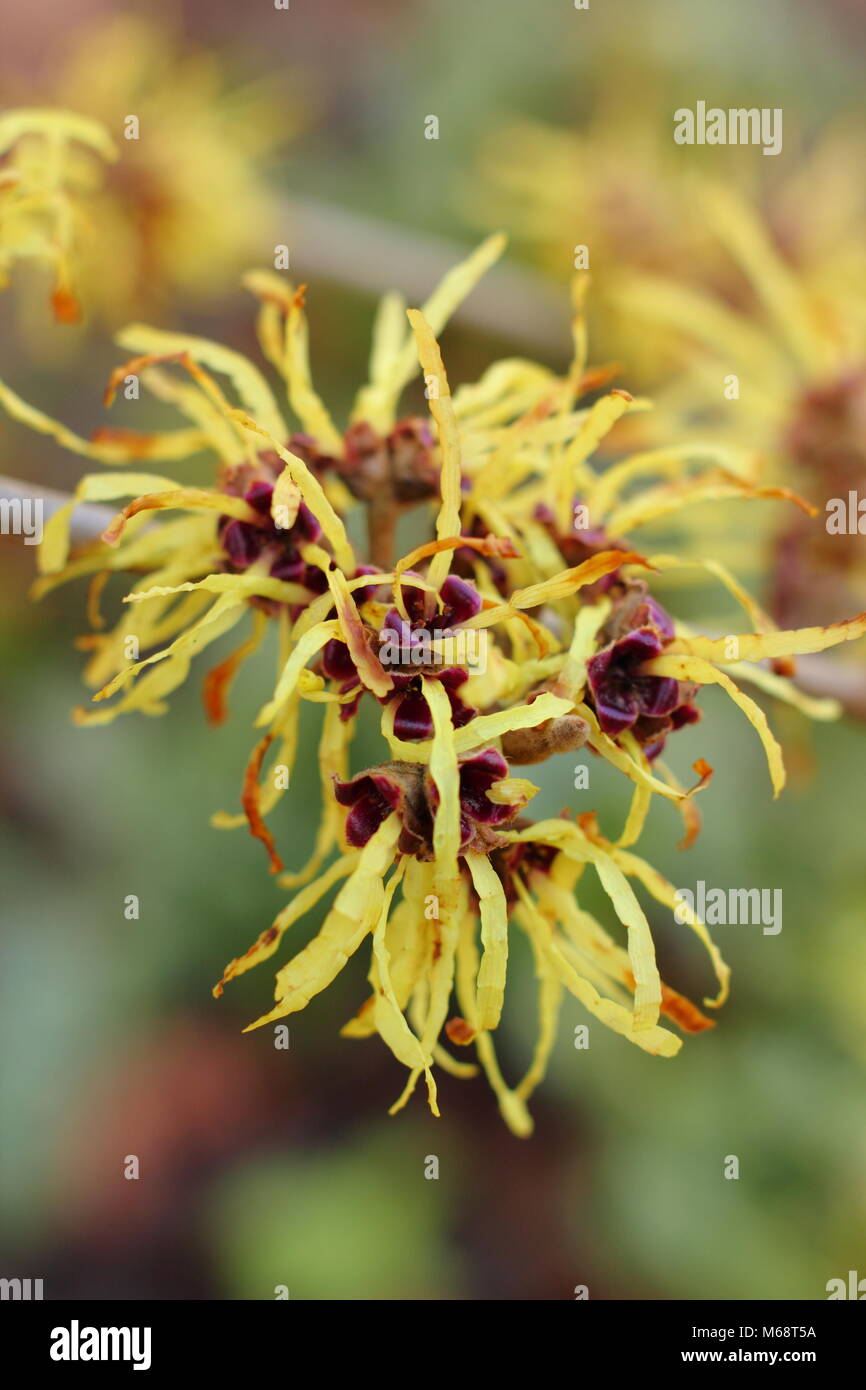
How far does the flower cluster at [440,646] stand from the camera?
2.53 feet

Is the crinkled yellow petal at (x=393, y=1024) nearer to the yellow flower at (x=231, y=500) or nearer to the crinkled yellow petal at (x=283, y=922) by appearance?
the crinkled yellow petal at (x=283, y=922)

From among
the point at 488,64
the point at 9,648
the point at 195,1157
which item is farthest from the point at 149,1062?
the point at 488,64

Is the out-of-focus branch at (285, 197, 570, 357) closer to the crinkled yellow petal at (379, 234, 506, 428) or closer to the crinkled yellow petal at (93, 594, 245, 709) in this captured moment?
the crinkled yellow petal at (379, 234, 506, 428)

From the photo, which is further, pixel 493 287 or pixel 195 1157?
pixel 195 1157

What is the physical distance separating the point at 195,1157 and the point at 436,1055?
1705 millimetres

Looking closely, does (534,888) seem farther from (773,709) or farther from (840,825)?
(840,825)

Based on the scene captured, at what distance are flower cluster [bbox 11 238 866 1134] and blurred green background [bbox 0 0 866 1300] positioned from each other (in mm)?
1000

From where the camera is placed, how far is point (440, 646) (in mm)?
775

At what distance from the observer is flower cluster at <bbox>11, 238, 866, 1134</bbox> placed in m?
0.77

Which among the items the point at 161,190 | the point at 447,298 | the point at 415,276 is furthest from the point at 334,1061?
the point at 447,298

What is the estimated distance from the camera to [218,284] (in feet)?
7.04

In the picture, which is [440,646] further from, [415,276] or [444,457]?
[415,276]

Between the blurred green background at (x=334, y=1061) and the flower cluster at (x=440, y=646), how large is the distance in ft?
3.28

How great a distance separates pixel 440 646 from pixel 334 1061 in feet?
5.77
